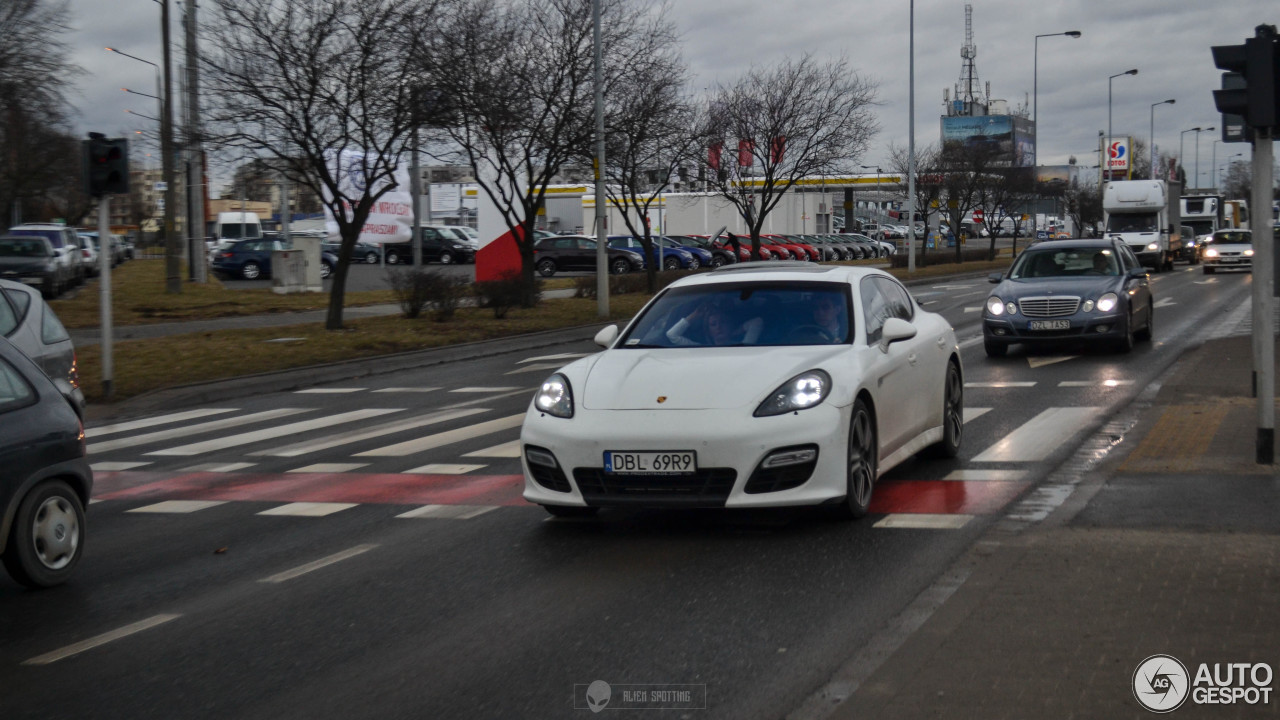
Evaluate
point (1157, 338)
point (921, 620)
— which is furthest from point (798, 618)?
point (1157, 338)

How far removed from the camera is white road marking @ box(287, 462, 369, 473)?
1046cm

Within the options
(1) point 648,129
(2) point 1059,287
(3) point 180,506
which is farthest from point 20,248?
(3) point 180,506

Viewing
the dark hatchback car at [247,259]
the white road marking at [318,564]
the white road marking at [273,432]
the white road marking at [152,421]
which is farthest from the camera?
the dark hatchback car at [247,259]

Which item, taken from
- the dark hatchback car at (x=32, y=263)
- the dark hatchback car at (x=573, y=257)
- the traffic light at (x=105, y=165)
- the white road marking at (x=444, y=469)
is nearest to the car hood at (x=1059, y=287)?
the white road marking at (x=444, y=469)

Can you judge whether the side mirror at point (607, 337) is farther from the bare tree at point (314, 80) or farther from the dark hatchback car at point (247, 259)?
the dark hatchback car at point (247, 259)

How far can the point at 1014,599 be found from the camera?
18.6 feet

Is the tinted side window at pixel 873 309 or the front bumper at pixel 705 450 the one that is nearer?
the front bumper at pixel 705 450

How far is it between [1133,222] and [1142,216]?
0.42 meters

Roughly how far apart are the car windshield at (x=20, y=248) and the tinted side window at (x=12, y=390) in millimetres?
32416

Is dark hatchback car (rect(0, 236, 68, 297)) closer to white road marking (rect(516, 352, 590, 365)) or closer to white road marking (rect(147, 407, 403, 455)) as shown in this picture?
white road marking (rect(516, 352, 590, 365))

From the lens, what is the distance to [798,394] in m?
7.26

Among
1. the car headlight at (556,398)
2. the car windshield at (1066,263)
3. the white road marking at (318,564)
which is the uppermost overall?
the car windshield at (1066,263)

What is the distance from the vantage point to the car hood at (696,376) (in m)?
7.22

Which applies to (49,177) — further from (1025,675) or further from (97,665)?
(1025,675)
